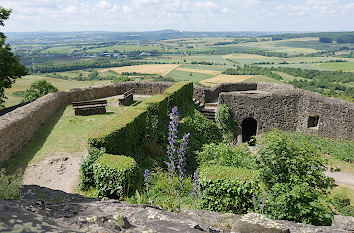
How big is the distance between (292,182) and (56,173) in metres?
7.88

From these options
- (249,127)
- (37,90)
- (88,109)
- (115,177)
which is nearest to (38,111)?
(88,109)

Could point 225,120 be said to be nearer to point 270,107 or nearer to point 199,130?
point 270,107

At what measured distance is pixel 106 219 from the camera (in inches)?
115

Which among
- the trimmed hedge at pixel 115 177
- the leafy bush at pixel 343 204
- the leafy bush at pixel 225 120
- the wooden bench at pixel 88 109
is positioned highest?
the trimmed hedge at pixel 115 177

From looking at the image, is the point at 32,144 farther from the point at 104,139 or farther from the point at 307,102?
the point at 307,102

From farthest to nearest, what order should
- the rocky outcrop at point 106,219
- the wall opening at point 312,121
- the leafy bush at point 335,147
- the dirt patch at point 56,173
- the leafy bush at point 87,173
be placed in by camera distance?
the wall opening at point 312,121, the leafy bush at point 335,147, the dirt patch at point 56,173, the leafy bush at point 87,173, the rocky outcrop at point 106,219

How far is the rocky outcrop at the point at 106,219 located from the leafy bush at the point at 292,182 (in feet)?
3.22

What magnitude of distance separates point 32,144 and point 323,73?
10228 cm

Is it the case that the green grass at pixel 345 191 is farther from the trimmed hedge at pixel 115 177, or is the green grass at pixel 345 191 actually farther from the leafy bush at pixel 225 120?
the trimmed hedge at pixel 115 177

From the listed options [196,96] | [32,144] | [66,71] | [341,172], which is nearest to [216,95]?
[196,96]

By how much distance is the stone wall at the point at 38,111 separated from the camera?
34.8 ft

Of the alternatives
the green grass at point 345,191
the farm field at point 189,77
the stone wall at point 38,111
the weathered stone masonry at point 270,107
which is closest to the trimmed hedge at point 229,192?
the stone wall at point 38,111

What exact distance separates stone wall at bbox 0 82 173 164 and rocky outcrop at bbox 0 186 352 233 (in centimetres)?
652

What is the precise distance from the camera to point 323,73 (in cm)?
9450
